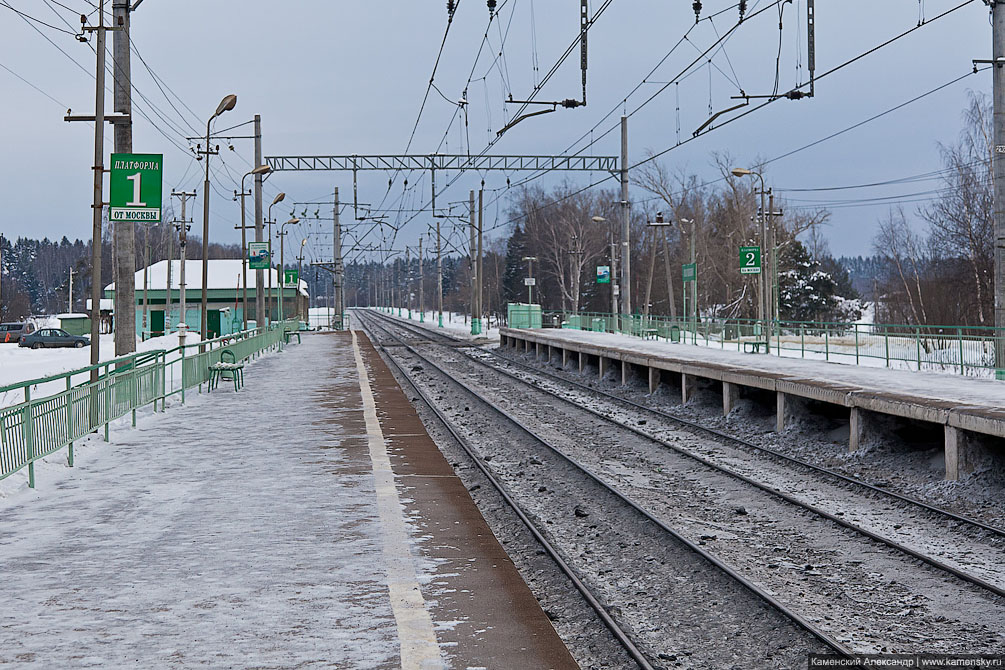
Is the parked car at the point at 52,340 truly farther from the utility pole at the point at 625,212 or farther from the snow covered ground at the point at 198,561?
the snow covered ground at the point at 198,561

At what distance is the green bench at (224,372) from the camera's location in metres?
24.0

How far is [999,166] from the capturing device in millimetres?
19156

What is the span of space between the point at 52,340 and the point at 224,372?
117ft

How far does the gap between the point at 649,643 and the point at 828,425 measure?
1215cm

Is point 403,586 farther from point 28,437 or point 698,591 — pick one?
point 28,437

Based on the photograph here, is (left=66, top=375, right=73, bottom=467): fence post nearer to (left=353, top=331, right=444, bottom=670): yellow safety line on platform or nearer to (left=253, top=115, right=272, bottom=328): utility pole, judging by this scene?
(left=353, top=331, right=444, bottom=670): yellow safety line on platform

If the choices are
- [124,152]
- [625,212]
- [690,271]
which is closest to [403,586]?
[124,152]

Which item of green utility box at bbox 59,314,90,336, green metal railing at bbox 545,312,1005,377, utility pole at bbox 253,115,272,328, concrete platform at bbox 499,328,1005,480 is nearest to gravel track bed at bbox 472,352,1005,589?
concrete platform at bbox 499,328,1005,480

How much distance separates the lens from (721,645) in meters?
6.97

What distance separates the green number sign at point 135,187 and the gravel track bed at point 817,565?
774cm

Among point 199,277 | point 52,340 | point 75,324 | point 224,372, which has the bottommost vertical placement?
point 224,372

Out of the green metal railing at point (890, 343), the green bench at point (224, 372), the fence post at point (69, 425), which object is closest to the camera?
the fence post at point (69, 425)

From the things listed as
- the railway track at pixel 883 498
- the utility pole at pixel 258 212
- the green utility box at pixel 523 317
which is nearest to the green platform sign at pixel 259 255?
the utility pole at pixel 258 212

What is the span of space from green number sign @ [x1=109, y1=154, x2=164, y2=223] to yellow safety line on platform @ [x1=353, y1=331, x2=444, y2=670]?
6.29 meters
